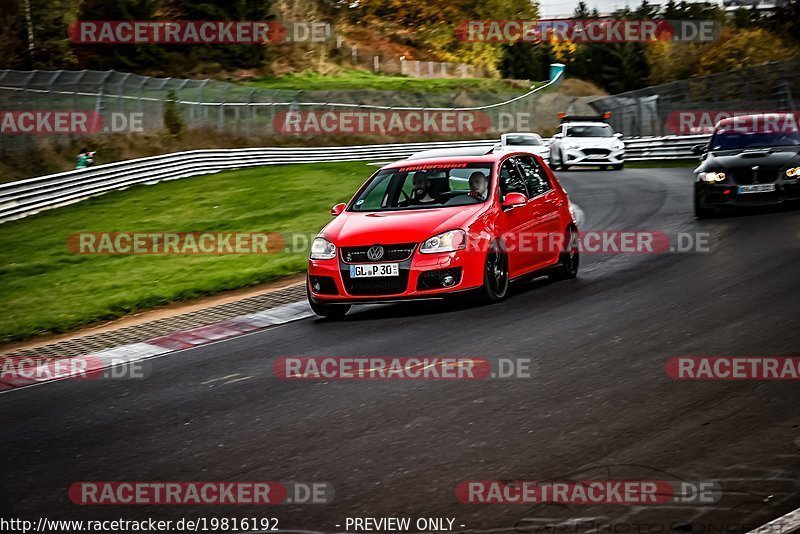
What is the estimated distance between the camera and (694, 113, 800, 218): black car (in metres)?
17.2

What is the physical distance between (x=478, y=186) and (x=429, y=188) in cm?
57

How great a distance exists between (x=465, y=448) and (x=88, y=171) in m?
24.3

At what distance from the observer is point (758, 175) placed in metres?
17.3

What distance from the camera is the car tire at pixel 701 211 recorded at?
1778 cm

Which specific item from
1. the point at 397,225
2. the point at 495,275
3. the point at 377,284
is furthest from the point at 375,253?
the point at 495,275

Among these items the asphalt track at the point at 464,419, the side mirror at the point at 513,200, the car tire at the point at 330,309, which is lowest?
the car tire at the point at 330,309

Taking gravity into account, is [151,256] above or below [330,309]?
below

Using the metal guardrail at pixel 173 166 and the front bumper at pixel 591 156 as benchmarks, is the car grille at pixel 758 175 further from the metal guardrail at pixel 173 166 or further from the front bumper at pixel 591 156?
the front bumper at pixel 591 156

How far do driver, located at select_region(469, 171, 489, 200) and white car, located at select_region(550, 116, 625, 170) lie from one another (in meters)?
22.0

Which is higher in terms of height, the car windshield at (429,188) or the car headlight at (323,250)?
the car windshield at (429,188)

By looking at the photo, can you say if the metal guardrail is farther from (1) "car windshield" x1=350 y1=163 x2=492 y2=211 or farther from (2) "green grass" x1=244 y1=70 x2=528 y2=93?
(2) "green grass" x1=244 y1=70 x2=528 y2=93

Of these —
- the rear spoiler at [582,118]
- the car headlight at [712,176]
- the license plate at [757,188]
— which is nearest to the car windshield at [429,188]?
the car headlight at [712,176]

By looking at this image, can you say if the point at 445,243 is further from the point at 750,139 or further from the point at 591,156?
the point at 591,156

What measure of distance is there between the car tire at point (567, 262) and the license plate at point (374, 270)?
2.63 m
